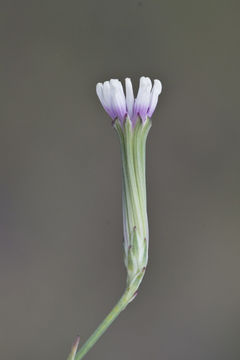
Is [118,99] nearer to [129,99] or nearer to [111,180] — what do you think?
[129,99]

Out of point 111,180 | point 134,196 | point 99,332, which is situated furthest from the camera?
point 111,180

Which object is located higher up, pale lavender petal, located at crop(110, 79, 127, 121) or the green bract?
pale lavender petal, located at crop(110, 79, 127, 121)

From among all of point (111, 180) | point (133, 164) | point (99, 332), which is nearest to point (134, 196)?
point (133, 164)

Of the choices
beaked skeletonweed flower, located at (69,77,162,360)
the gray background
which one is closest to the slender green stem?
beaked skeletonweed flower, located at (69,77,162,360)

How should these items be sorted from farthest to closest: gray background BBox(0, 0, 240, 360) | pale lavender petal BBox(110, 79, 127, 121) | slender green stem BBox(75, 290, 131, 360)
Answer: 1. gray background BBox(0, 0, 240, 360)
2. pale lavender petal BBox(110, 79, 127, 121)
3. slender green stem BBox(75, 290, 131, 360)

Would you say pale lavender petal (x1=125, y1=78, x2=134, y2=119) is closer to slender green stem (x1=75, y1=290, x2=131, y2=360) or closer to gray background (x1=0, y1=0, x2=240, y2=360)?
slender green stem (x1=75, y1=290, x2=131, y2=360)

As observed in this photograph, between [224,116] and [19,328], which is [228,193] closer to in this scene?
[224,116]

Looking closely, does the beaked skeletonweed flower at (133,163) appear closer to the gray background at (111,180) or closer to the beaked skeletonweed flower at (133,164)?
the beaked skeletonweed flower at (133,164)

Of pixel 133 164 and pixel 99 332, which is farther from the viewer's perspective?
pixel 133 164

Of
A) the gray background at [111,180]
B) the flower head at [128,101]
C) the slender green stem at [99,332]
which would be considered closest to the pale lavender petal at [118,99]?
the flower head at [128,101]
